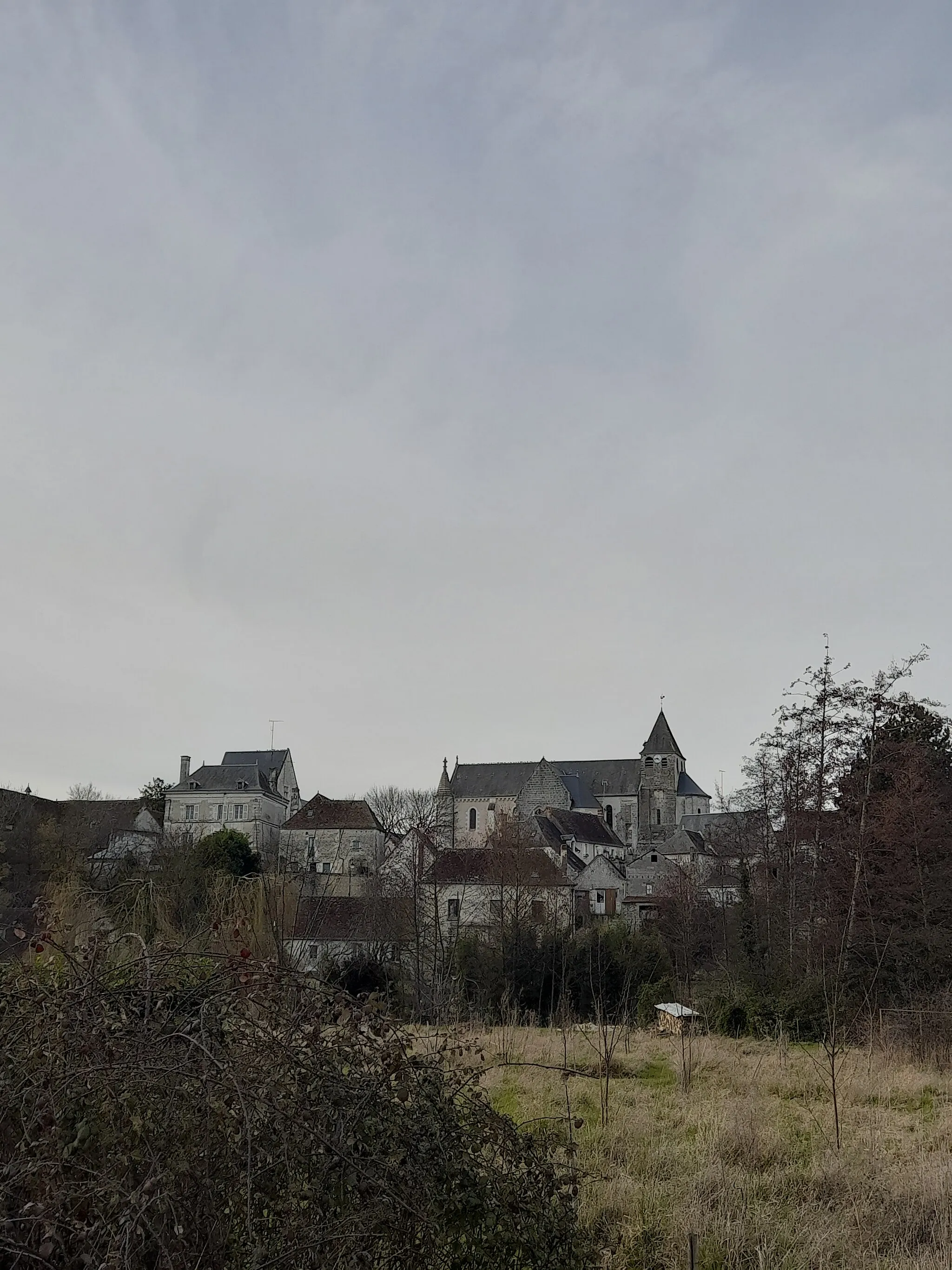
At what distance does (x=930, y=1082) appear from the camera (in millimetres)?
13383

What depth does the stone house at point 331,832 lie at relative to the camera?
190ft

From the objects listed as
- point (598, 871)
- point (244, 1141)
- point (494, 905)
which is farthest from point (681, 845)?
point (244, 1141)

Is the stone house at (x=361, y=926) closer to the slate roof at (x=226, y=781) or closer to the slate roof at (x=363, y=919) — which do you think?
the slate roof at (x=363, y=919)

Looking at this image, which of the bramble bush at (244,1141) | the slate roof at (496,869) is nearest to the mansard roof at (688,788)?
the slate roof at (496,869)

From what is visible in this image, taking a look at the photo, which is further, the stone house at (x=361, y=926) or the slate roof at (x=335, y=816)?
the slate roof at (x=335, y=816)

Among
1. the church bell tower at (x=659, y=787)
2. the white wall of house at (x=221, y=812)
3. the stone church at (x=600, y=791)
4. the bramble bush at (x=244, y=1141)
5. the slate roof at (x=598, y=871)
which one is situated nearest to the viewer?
the bramble bush at (x=244, y=1141)

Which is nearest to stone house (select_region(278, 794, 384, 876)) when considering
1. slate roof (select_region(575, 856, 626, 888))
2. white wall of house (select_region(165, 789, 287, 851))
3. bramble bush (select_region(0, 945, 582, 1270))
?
white wall of house (select_region(165, 789, 287, 851))

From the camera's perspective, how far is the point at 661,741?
3381 inches

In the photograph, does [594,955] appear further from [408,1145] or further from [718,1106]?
[408,1145]

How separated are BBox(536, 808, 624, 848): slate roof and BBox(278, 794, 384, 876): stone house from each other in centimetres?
1023

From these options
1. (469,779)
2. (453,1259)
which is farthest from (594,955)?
(469,779)

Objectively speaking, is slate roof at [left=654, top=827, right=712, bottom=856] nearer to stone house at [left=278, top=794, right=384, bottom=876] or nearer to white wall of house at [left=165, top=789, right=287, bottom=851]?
stone house at [left=278, top=794, right=384, bottom=876]

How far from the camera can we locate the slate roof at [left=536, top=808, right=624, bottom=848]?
2606 inches

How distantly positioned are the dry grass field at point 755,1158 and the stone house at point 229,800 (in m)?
52.3
